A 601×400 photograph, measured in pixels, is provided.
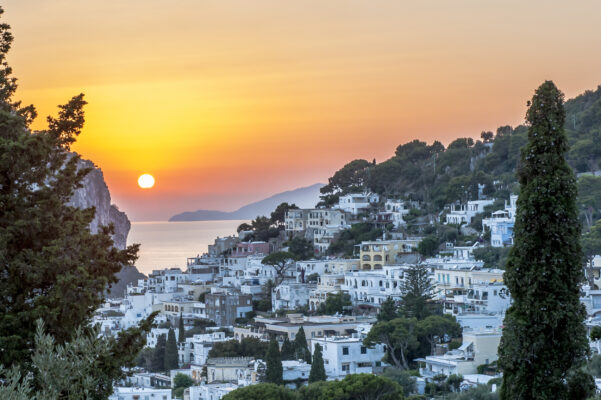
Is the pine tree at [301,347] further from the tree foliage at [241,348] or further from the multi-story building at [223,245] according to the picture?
the multi-story building at [223,245]

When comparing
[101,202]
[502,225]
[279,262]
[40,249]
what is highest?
[101,202]

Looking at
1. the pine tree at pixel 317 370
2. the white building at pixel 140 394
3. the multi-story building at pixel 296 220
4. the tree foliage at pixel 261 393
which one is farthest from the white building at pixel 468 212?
the tree foliage at pixel 261 393

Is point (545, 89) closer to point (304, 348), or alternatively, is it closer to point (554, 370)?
point (554, 370)

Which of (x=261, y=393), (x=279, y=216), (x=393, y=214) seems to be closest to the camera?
(x=261, y=393)

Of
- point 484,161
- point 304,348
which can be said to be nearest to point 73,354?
point 304,348

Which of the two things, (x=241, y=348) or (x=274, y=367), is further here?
(x=241, y=348)

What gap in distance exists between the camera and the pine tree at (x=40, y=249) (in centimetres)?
935

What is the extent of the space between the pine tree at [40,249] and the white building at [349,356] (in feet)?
85.1

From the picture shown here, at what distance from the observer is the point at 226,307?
50000mm

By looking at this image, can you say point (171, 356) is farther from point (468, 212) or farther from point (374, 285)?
point (468, 212)

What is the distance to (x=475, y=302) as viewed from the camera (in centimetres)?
4122

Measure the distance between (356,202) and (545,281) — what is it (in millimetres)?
53049

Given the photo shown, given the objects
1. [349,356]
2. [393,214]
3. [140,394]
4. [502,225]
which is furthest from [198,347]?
[393,214]

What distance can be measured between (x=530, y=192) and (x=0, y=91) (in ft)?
15.8
